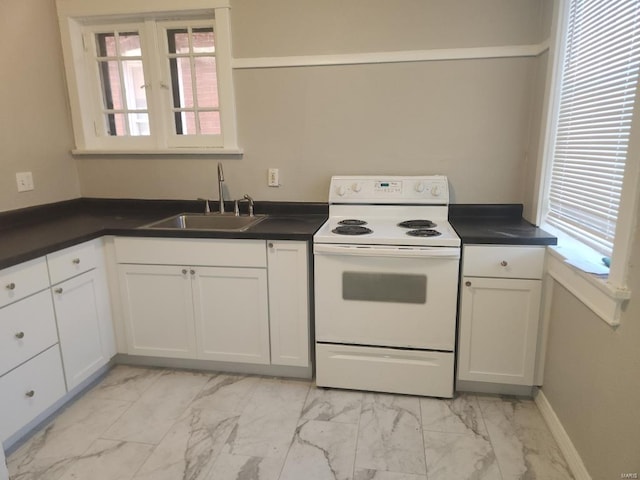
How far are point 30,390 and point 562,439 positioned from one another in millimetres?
2365

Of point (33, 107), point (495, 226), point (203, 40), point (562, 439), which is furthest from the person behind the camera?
point (203, 40)

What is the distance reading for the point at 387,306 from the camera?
212 centimetres

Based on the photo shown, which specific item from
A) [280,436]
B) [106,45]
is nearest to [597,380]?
[280,436]

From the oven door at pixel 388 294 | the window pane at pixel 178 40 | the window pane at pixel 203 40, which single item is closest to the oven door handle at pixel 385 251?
the oven door at pixel 388 294

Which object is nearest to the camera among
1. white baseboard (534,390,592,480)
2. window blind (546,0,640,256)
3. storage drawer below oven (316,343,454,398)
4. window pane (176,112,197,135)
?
window blind (546,0,640,256)

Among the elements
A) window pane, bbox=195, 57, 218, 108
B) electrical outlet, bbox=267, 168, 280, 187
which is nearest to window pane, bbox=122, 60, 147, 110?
window pane, bbox=195, 57, 218, 108

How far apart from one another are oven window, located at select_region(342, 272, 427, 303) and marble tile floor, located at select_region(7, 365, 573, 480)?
0.55 metres

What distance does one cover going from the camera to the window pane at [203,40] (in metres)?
2.64

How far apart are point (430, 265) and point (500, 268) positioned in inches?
13.2

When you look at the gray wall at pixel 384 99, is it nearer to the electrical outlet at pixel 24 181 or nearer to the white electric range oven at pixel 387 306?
the white electric range oven at pixel 387 306

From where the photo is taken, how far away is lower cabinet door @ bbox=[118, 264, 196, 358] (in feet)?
7.70

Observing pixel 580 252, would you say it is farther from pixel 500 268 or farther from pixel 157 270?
pixel 157 270

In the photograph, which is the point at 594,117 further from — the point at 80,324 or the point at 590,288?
the point at 80,324

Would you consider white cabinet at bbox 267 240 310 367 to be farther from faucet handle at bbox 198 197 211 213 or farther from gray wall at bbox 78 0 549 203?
faucet handle at bbox 198 197 211 213
